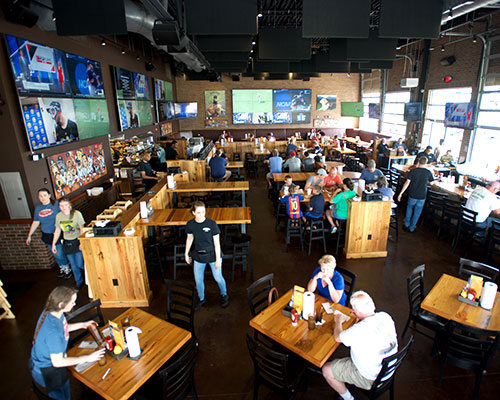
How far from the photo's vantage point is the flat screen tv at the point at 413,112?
12130mm

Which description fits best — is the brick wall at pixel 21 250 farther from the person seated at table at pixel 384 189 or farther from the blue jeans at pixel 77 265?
the person seated at table at pixel 384 189

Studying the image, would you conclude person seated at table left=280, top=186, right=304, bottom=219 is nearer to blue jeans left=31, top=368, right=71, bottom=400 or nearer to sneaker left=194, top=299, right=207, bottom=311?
sneaker left=194, top=299, right=207, bottom=311

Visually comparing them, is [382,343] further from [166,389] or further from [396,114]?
[396,114]

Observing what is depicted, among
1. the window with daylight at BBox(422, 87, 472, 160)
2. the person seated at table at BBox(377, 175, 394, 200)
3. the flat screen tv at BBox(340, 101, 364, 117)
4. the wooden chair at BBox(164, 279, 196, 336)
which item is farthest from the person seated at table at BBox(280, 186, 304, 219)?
the flat screen tv at BBox(340, 101, 364, 117)

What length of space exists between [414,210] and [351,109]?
11436 mm

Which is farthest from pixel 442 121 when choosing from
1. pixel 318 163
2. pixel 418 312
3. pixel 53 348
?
pixel 53 348

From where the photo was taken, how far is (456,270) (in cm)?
566

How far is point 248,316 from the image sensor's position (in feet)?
14.8

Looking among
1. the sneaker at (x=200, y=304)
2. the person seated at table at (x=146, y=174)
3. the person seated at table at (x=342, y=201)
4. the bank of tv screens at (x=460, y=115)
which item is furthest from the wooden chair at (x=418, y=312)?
the bank of tv screens at (x=460, y=115)

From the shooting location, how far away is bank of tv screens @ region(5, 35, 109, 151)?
5.13 m

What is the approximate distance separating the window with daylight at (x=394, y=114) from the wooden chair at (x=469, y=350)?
1263 cm

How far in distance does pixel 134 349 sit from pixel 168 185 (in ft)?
15.6

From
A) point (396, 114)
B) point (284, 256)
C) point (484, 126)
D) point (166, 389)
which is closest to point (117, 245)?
point (166, 389)

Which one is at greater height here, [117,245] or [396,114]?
[396,114]
